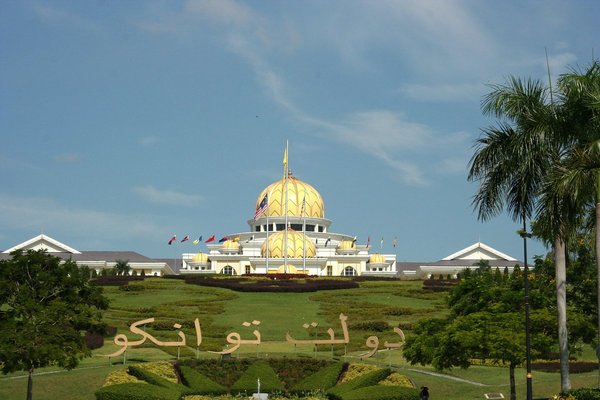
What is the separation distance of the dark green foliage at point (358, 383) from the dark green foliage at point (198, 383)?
4.31 m

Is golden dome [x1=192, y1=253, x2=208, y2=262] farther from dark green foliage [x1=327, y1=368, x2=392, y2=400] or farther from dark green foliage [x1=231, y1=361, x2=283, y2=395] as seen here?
dark green foliage [x1=327, y1=368, x2=392, y2=400]

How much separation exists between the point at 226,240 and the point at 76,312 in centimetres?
6622

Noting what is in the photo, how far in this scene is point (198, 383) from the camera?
1366 inches

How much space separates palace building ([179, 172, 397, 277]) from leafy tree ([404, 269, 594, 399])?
168ft

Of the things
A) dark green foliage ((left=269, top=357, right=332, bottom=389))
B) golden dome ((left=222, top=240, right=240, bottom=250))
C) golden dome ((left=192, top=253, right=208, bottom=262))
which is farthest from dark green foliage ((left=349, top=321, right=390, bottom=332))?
golden dome ((left=192, top=253, right=208, bottom=262))

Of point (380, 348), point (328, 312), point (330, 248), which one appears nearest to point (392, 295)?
point (328, 312)

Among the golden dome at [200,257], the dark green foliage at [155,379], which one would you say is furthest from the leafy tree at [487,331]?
the golden dome at [200,257]

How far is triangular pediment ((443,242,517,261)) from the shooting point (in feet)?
347

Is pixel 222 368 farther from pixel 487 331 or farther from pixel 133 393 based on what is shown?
pixel 487 331

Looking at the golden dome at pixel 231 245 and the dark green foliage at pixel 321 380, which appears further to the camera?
the golden dome at pixel 231 245

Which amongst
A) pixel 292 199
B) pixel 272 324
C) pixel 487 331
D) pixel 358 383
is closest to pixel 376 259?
pixel 292 199

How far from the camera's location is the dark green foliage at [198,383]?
111 feet

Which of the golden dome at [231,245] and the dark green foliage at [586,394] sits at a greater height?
the golden dome at [231,245]

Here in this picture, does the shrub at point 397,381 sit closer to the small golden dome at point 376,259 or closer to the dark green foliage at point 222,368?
the dark green foliage at point 222,368
